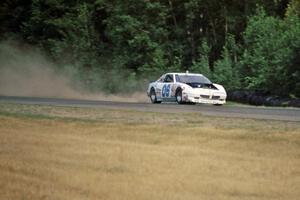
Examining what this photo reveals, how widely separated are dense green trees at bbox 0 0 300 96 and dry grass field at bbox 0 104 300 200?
23.4 metres

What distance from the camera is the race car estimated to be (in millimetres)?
24891

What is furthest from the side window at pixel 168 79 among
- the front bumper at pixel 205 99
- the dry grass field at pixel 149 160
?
the dry grass field at pixel 149 160

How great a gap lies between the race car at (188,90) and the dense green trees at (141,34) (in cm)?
995

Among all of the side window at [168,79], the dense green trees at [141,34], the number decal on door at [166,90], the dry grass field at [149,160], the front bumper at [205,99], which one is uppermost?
the dense green trees at [141,34]

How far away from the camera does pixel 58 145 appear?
11.8 metres

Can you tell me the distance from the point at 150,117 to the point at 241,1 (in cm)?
3109

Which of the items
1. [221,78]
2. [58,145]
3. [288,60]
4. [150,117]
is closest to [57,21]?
[221,78]

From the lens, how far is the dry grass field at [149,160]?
353 inches

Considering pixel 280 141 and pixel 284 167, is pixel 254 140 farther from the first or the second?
pixel 284 167

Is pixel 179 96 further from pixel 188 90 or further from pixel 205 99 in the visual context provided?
pixel 205 99

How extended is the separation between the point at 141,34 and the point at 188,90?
19861 millimetres

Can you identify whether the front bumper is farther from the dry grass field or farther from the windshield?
the dry grass field

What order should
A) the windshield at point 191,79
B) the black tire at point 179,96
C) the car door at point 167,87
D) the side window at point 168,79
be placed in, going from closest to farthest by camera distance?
the black tire at point 179,96 < the windshield at point 191,79 < the car door at point 167,87 < the side window at point 168,79

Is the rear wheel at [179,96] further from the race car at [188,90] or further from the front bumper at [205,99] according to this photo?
the front bumper at [205,99]
